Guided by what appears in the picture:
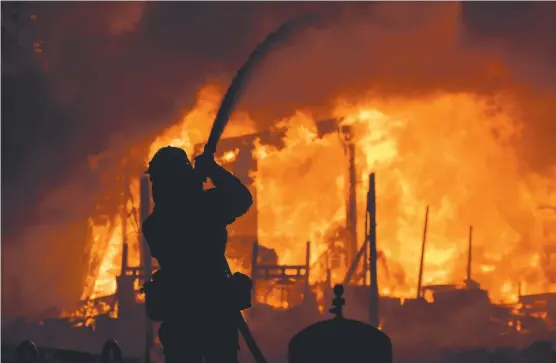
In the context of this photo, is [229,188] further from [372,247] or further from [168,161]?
[372,247]

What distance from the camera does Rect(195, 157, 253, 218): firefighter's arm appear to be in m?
5.50

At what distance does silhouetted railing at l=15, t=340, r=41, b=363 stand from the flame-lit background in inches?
1065

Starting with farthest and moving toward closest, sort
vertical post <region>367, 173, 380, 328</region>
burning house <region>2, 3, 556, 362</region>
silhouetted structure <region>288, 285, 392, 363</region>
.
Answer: burning house <region>2, 3, 556, 362</region>, vertical post <region>367, 173, 380, 328</region>, silhouetted structure <region>288, 285, 392, 363</region>

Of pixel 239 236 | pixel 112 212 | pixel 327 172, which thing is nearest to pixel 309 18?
pixel 239 236

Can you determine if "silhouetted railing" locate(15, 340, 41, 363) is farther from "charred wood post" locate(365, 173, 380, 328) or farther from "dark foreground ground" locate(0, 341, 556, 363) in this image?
"dark foreground ground" locate(0, 341, 556, 363)

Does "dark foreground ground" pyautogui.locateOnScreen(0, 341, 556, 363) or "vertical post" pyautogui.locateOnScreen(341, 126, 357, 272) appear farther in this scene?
"vertical post" pyautogui.locateOnScreen(341, 126, 357, 272)

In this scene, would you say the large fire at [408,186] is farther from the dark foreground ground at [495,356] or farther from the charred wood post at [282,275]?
the dark foreground ground at [495,356]

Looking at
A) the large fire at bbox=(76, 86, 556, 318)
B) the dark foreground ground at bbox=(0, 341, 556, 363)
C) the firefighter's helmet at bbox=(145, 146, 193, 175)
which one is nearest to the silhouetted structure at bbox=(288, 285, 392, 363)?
the firefighter's helmet at bbox=(145, 146, 193, 175)

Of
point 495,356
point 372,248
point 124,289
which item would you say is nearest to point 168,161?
point 372,248

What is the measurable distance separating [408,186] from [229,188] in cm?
3192

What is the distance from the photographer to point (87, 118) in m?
40.5

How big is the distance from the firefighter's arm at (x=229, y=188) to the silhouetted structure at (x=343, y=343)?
90 centimetres

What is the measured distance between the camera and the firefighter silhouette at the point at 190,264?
18.3 ft

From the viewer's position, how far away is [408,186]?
3688cm
